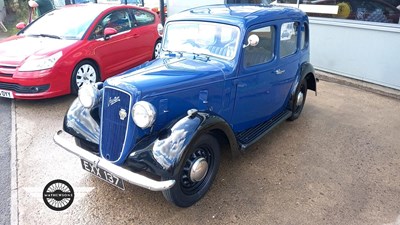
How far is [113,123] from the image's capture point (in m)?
2.76

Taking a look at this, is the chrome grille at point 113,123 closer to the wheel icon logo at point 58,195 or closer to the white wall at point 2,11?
the wheel icon logo at point 58,195

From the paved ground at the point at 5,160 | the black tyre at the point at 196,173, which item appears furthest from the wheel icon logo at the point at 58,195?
the black tyre at the point at 196,173

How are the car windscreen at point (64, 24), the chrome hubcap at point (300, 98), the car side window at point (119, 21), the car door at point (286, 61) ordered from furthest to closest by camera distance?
the car side window at point (119, 21), the car windscreen at point (64, 24), the chrome hubcap at point (300, 98), the car door at point (286, 61)

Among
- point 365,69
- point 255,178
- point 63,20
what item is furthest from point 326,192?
point 63,20

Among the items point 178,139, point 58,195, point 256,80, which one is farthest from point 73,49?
point 178,139

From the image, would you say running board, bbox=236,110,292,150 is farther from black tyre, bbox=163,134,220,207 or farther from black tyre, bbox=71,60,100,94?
black tyre, bbox=71,60,100,94

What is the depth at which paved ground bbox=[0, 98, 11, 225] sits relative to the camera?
283 cm

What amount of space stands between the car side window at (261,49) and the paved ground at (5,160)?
8.88 feet

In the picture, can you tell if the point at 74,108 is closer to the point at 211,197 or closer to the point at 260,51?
the point at 211,197

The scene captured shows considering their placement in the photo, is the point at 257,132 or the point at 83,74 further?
the point at 83,74

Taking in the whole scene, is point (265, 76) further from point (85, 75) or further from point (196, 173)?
point (85, 75)

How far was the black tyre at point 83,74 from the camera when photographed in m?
5.26

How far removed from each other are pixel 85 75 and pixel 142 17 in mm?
2139

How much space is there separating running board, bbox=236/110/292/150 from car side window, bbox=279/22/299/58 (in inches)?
32.3
